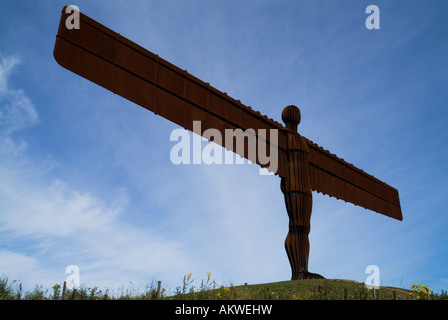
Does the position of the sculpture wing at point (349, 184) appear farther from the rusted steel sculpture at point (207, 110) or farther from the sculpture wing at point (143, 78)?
the sculpture wing at point (143, 78)

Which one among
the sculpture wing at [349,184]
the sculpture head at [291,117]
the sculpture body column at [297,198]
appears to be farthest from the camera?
the sculpture wing at [349,184]

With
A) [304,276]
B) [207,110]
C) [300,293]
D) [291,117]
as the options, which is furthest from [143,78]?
[304,276]

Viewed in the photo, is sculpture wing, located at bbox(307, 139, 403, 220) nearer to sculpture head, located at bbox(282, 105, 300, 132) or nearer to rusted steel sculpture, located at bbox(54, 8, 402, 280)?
rusted steel sculpture, located at bbox(54, 8, 402, 280)

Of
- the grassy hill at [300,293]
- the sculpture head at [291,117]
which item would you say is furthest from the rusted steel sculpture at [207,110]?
the grassy hill at [300,293]

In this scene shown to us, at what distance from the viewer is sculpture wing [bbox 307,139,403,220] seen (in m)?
14.8

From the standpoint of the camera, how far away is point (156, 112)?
10.7 meters

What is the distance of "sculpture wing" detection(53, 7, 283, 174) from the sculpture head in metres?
2.23

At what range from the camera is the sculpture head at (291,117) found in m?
14.3

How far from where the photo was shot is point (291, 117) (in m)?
14.3

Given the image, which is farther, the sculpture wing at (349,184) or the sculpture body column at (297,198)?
the sculpture wing at (349,184)

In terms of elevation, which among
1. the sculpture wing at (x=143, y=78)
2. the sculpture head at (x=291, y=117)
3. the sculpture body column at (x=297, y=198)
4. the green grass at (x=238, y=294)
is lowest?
the green grass at (x=238, y=294)
